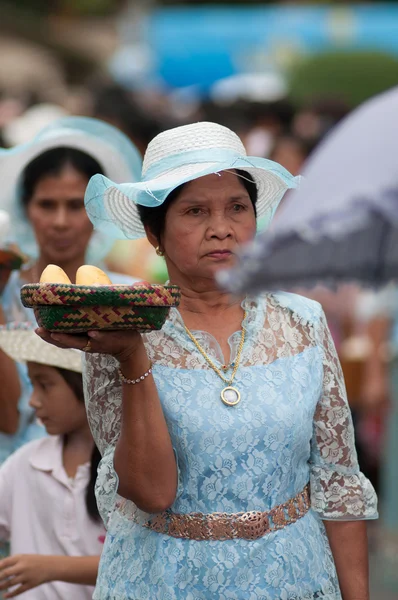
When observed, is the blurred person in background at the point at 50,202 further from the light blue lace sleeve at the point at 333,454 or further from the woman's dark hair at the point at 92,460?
the light blue lace sleeve at the point at 333,454

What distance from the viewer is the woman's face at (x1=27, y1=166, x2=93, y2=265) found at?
4.93m

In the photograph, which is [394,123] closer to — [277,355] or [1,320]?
[277,355]

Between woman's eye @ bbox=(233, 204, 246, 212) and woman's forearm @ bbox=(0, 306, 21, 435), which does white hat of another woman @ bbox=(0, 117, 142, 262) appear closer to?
woman's forearm @ bbox=(0, 306, 21, 435)

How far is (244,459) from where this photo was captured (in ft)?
10.3

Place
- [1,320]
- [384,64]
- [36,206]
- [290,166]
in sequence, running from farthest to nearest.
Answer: [384,64]
[290,166]
[36,206]
[1,320]

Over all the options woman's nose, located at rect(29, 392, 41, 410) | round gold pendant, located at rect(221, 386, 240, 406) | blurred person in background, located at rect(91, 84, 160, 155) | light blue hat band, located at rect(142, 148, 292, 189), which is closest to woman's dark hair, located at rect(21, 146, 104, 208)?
woman's nose, located at rect(29, 392, 41, 410)

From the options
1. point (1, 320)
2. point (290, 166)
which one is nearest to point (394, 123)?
→ point (1, 320)

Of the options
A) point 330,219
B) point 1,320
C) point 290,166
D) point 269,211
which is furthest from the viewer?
point 290,166

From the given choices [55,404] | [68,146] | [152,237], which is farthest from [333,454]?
A: [68,146]

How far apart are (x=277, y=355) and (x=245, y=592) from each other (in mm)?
627

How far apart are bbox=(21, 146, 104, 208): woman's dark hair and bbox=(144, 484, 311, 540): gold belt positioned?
2215 millimetres

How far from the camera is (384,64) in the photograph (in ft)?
57.1

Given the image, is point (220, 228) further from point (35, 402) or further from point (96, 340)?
point (35, 402)

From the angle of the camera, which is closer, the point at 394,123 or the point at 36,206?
the point at 394,123
